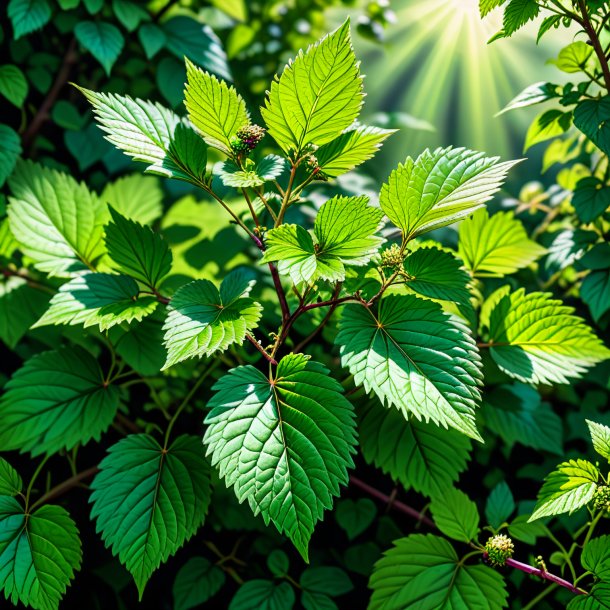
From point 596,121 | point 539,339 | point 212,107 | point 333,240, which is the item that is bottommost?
point 539,339

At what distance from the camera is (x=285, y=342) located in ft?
3.62

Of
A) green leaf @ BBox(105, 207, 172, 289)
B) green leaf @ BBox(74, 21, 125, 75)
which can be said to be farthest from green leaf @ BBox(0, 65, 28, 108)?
green leaf @ BBox(105, 207, 172, 289)

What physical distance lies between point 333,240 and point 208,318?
0.21m

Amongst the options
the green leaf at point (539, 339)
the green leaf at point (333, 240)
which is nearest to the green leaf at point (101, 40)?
the green leaf at point (333, 240)

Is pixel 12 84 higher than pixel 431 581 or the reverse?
higher

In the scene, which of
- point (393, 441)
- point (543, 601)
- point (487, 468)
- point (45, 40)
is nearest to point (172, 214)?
point (45, 40)

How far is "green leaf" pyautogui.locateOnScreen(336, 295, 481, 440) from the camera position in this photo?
0.78 m

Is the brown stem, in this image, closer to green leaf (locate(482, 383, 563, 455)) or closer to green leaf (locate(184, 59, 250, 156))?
green leaf (locate(184, 59, 250, 156))

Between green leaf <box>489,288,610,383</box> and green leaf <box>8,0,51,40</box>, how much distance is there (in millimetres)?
1134

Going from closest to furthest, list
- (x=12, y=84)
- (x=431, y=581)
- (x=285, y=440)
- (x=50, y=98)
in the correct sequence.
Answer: (x=285, y=440), (x=431, y=581), (x=12, y=84), (x=50, y=98)

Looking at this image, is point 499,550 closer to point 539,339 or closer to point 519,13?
point 539,339

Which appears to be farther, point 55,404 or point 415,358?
point 55,404

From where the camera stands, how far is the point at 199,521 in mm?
930

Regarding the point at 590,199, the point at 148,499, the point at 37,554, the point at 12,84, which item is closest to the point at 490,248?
the point at 590,199
